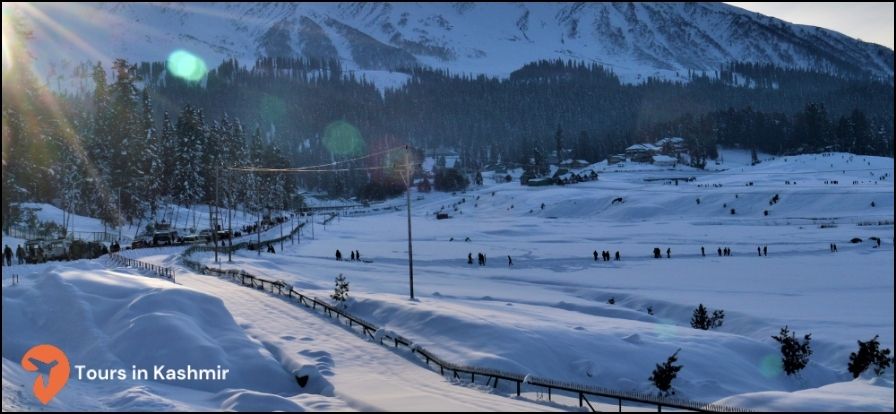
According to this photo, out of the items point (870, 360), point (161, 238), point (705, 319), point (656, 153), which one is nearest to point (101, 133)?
point (161, 238)

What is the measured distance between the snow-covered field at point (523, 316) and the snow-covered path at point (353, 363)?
9 cm

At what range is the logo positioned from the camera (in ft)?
45.0

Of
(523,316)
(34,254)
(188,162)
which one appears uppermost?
(188,162)

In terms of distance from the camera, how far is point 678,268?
42.7 m

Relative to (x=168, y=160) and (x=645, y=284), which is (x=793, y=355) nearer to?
(x=645, y=284)

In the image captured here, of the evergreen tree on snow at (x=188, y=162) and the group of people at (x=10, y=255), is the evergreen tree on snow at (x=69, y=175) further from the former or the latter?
the group of people at (x=10, y=255)

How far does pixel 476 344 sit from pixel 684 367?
647cm

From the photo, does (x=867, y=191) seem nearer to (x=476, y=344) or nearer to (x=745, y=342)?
→ (x=745, y=342)

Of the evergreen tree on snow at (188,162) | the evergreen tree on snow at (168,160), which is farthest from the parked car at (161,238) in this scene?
the evergreen tree on snow at (188,162)

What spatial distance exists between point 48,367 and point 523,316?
16081mm

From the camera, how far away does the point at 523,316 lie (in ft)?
84.7

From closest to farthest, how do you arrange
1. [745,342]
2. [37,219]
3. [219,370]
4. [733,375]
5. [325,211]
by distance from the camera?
[219,370] → [733,375] → [745,342] → [37,219] → [325,211]

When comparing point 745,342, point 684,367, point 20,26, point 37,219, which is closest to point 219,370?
point 684,367

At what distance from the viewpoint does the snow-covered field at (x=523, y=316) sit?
54.0ft
